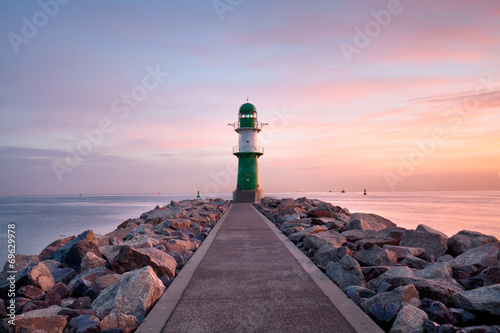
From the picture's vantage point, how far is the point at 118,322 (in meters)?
3.58

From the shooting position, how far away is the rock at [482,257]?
6062 millimetres

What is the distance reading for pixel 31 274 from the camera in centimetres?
528

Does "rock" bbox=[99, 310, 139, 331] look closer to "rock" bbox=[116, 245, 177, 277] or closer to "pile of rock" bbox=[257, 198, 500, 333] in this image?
"rock" bbox=[116, 245, 177, 277]

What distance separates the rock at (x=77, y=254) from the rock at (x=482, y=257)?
271 inches

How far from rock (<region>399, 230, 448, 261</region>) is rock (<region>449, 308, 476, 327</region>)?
3.23m

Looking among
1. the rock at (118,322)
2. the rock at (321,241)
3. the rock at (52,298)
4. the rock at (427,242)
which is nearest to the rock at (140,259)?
the rock at (52,298)

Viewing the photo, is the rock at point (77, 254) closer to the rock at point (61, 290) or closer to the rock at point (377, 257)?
the rock at point (61, 290)

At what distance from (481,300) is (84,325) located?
4.18m

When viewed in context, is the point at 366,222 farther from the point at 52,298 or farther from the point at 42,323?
the point at 42,323

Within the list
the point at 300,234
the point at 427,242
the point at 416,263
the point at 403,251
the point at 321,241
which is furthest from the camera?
the point at 300,234

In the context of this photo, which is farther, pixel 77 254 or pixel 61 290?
pixel 77 254

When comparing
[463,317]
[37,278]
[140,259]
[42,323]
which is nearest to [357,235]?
[463,317]

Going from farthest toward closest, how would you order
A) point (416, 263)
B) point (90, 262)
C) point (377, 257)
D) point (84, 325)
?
point (90, 262) → point (416, 263) → point (377, 257) → point (84, 325)

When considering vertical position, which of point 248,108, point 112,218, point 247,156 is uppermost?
point 248,108
